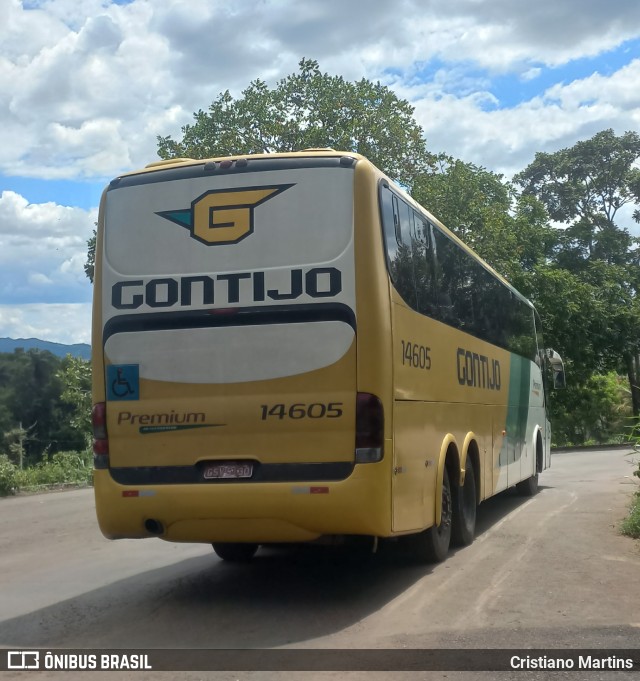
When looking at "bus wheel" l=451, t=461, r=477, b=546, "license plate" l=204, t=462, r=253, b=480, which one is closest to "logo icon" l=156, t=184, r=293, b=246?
"license plate" l=204, t=462, r=253, b=480

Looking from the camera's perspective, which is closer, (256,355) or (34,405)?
(256,355)

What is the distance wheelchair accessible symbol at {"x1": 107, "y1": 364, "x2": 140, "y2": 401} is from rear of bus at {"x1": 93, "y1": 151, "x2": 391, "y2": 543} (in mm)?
13

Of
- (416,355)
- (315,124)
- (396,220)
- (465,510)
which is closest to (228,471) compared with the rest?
(416,355)

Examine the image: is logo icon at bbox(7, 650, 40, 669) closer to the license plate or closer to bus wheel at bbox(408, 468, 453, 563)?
the license plate

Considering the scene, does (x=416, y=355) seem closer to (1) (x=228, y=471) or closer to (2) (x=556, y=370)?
(1) (x=228, y=471)

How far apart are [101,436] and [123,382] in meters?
0.50

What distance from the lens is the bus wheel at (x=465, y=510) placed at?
1010cm

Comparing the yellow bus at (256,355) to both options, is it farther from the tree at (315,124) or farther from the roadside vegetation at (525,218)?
the tree at (315,124)

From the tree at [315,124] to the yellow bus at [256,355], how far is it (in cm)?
→ 2413

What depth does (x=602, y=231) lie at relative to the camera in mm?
44156

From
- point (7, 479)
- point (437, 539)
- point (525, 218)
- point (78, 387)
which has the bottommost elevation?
point (7, 479)

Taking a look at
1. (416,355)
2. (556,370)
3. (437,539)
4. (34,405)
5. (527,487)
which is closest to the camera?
(416,355)

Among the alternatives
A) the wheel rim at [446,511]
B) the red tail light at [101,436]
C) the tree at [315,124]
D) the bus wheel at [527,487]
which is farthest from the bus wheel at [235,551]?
the tree at [315,124]

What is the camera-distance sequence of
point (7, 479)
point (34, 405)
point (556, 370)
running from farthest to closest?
point (34, 405)
point (7, 479)
point (556, 370)
